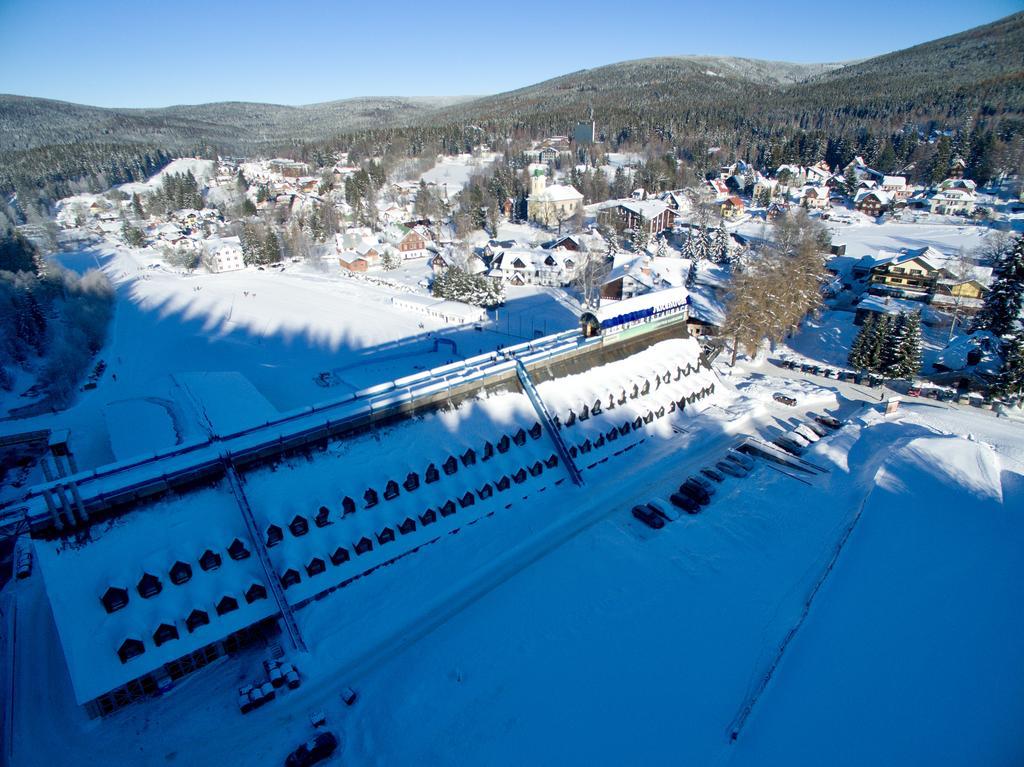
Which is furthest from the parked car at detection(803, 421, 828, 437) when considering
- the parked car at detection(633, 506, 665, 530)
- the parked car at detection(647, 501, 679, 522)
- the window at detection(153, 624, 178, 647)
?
the window at detection(153, 624, 178, 647)

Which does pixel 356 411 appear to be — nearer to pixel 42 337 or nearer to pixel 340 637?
pixel 340 637

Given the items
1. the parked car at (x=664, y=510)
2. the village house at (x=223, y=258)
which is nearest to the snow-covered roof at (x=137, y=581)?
the parked car at (x=664, y=510)

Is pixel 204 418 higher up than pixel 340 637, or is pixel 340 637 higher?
pixel 204 418

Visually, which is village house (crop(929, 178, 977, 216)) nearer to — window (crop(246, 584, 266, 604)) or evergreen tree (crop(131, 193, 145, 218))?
window (crop(246, 584, 266, 604))

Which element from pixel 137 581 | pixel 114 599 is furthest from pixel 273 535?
pixel 114 599

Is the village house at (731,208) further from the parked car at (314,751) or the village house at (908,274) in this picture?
the parked car at (314,751)

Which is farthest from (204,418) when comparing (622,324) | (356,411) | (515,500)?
(622,324)

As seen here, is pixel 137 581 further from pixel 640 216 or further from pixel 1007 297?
pixel 640 216
